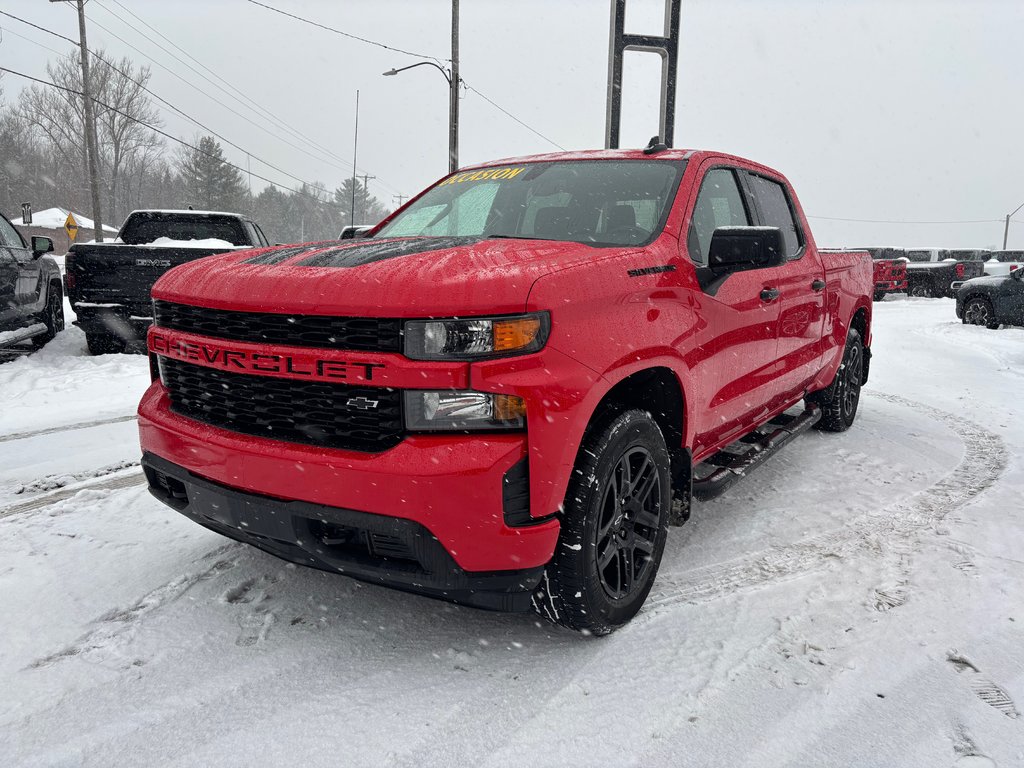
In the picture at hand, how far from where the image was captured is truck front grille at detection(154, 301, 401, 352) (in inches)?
81.9

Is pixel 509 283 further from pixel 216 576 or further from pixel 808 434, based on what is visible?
pixel 808 434

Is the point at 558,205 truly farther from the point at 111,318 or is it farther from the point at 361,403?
the point at 111,318

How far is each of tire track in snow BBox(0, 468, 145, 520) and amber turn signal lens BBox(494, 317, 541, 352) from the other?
9.16ft

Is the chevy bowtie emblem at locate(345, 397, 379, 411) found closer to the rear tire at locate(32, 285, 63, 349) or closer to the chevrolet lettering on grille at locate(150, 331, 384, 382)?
the chevrolet lettering on grille at locate(150, 331, 384, 382)

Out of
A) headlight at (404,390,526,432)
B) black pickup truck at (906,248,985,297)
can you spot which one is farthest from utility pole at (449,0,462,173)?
headlight at (404,390,526,432)

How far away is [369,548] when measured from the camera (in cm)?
220

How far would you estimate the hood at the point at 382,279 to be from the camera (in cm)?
205

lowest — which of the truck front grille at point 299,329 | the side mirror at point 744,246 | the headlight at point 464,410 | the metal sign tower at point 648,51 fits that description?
the headlight at point 464,410

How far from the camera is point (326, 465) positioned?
2121 mm

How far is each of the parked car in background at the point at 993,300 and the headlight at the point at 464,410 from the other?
1457cm

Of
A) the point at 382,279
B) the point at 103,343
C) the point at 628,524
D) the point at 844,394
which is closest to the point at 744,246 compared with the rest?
the point at 628,524

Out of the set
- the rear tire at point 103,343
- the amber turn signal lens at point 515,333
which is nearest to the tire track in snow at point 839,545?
the amber turn signal lens at point 515,333

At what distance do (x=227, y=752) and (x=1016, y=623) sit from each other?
8.82ft

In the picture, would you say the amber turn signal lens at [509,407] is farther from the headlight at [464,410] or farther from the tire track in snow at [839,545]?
the tire track in snow at [839,545]
